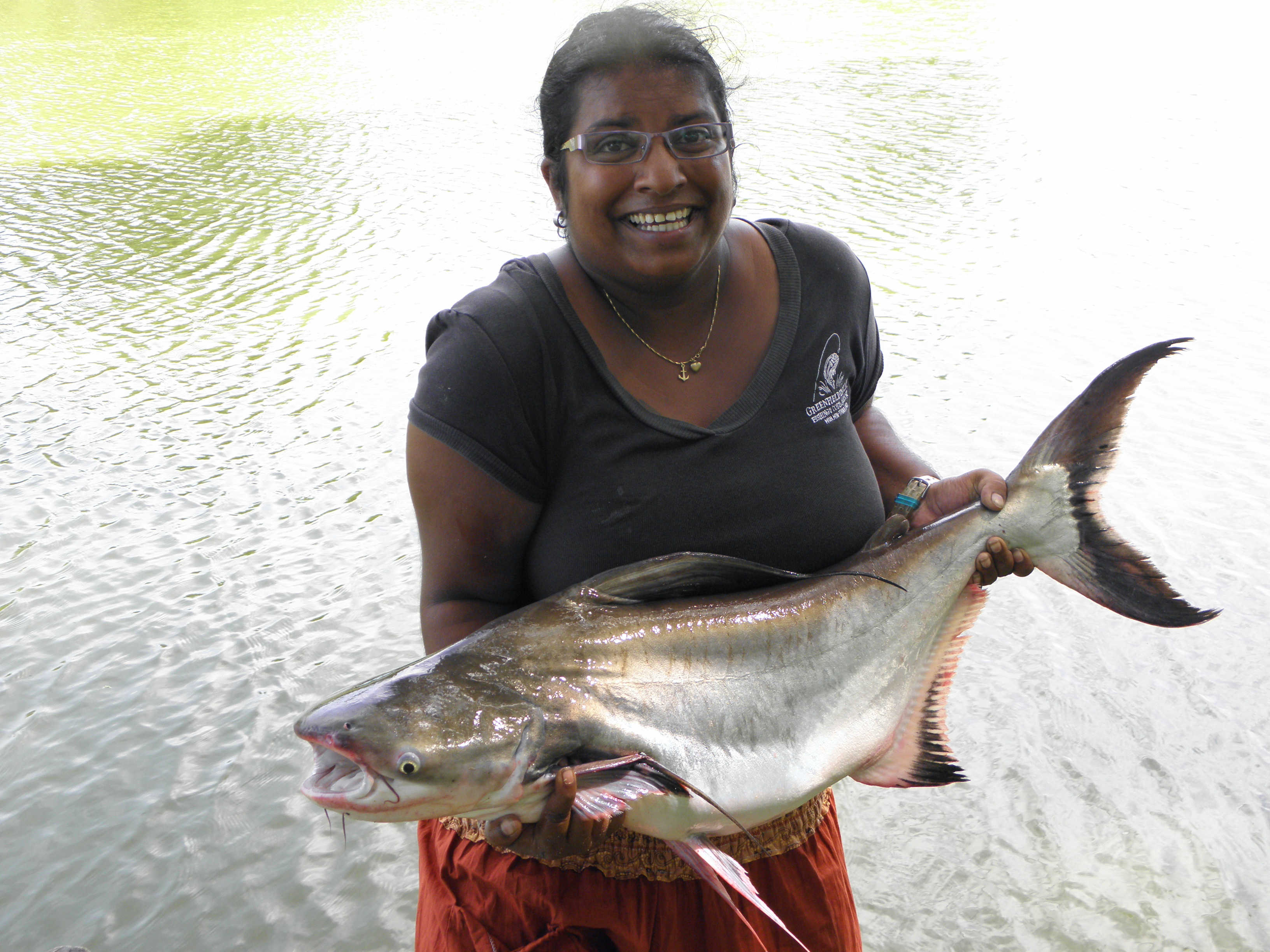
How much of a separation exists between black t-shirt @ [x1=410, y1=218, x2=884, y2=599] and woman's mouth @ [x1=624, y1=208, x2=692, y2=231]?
6.7 inches

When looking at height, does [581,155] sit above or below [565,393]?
above

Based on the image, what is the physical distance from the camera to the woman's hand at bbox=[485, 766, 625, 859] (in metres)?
1.51

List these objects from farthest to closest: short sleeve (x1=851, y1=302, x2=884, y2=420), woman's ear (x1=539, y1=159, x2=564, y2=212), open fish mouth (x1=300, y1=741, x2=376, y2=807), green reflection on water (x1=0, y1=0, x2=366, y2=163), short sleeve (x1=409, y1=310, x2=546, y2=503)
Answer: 1. green reflection on water (x1=0, y1=0, x2=366, y2=163)
2. short sleeve (x1=851, y1=302, x2=884, y2=420)
3. woman's ear (x1=539, y1=159, x2=564, y2=212)
4. short sleeve (x1=409, y1=310, x2=546, y2=503)
5. open fish mouth (x1=300, y1=741, x2=376, y2=807)

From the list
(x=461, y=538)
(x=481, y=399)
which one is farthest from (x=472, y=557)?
(x=481, y=399)

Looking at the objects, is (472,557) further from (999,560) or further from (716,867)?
(999,560)

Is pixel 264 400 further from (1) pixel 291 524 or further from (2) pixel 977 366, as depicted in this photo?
(2) pixel 977 366

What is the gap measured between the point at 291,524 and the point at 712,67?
148 inches

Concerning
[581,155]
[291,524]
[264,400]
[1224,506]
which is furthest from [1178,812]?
[264,400]

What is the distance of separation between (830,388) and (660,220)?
1.43ft

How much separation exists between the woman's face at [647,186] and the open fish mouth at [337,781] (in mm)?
883

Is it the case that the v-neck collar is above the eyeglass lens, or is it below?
below

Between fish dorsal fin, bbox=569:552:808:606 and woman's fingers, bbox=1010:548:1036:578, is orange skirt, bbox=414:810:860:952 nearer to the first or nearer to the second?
fish dorsal fin, bbox=569:552:808:606

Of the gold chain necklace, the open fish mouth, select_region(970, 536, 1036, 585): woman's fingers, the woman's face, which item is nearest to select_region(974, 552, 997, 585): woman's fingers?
select_region(970, 536, 1036, 585): woman's fingers

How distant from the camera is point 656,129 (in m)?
1.81
